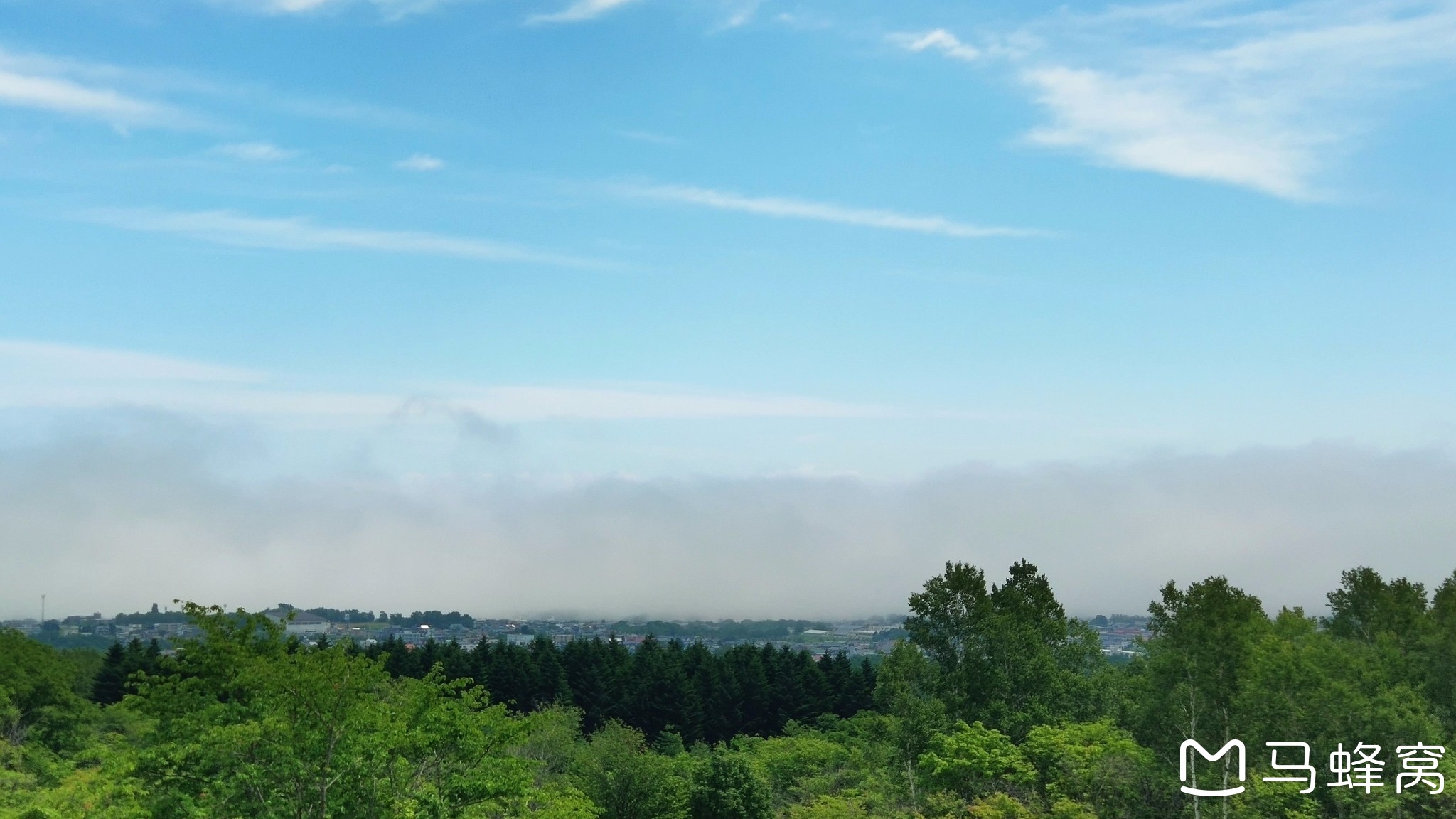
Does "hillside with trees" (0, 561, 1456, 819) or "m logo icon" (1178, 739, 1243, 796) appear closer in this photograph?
"hillside with trees" (0, 561, 1456, 819)

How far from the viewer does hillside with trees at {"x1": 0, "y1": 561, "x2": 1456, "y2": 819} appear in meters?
24.5

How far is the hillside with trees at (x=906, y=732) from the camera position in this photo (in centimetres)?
2448

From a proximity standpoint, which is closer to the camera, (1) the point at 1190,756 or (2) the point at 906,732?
(1) the point at 1190,756

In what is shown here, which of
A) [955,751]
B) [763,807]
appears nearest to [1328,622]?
[955,751]

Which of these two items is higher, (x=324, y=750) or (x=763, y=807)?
(x=324, y=750)

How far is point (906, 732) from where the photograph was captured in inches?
1726

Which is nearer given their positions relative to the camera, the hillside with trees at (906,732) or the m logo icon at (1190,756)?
the hillside with trees at (906,732)

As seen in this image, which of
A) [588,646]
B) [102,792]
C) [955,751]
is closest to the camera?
[102,792]

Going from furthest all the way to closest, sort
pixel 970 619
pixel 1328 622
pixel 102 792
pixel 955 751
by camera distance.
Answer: pixel 1328 622 → pixel 970 619 → pixel 955 751 → pixel 102 792

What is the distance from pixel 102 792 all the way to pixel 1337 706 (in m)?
30.5

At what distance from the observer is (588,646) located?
87.2 metres

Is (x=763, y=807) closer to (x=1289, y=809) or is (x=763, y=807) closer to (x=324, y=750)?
(x=1289, y=809)

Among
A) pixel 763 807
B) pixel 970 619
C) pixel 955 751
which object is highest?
pixel 970 619

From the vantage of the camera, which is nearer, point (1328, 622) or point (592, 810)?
point (592, 810)
